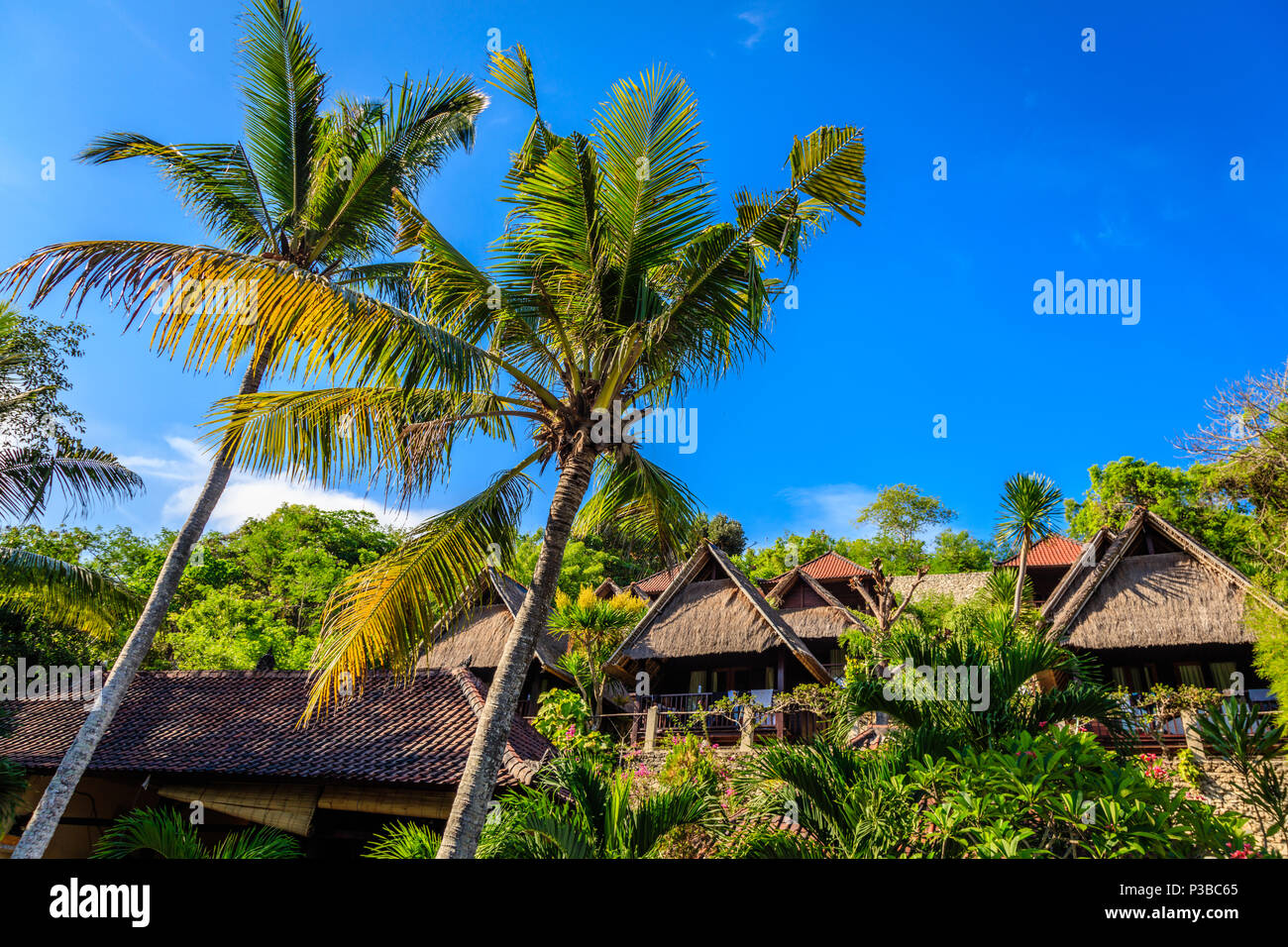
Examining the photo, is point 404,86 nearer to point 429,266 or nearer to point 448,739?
point 429,266

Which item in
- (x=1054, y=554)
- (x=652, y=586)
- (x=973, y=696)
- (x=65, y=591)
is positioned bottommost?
(x=652, y=586)

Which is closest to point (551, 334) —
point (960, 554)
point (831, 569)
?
point (831, 569)

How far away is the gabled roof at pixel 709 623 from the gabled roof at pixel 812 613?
75.5 inches

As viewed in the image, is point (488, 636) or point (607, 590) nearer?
point (488, 636)

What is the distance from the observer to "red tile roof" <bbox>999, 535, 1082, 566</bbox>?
24953mm

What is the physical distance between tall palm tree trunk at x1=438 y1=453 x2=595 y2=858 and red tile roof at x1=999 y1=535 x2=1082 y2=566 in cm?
2199

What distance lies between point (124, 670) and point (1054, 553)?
27.2m

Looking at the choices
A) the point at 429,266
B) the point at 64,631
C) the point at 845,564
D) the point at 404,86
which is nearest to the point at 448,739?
the point at 429,266

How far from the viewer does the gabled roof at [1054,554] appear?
2489 centimetres

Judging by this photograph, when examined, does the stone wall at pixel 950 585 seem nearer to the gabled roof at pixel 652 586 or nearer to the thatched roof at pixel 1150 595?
the thatched roof at pixel 1150 595

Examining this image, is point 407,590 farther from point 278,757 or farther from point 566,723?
point 566,723

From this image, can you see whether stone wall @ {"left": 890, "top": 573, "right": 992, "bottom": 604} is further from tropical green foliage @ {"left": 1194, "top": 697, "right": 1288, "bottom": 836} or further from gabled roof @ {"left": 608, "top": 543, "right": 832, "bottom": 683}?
tropical green foliage @ {"left": 1194, "top": 697, "right": 1288, "bottom": 836}

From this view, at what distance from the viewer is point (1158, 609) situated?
14844 millimetres

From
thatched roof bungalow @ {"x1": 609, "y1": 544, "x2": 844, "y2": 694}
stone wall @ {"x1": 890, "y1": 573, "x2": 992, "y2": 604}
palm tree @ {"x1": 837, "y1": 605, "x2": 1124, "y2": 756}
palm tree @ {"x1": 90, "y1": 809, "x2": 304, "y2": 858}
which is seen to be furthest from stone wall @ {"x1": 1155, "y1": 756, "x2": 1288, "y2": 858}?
stone wall @ {"x1": 890, "y1": 573, "x2": 992, "y2": 604}
